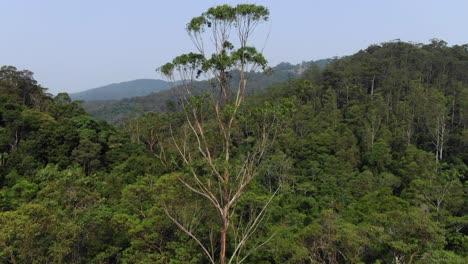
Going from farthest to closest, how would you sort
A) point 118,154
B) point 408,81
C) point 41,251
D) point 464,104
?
1. point 408,81
2. point 464,104
3. point 118,154
4. point 41,251

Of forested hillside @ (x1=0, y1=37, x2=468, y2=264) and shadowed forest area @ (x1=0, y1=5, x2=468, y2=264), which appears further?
forested hillside @ (x1=0, y1=37, x2=468, y2=264)

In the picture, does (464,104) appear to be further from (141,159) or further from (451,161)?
(141,159)

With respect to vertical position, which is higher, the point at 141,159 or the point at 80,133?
the point at 80,133

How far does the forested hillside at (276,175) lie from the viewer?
39.5 ft

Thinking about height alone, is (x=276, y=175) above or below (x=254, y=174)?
below

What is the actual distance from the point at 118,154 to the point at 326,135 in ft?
53.3

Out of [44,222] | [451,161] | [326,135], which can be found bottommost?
[451,161]

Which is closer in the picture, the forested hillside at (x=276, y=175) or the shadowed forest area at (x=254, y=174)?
the shadowed forest area at (x=254, y=174)

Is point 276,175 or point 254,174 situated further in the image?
point 276,175

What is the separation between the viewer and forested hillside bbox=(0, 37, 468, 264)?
1203cm

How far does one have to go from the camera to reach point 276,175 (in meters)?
25.3

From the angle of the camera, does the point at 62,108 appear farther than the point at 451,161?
Yes

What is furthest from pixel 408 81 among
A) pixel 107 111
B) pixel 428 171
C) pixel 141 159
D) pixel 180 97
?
pixel 107 111

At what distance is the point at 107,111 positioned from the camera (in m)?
101
